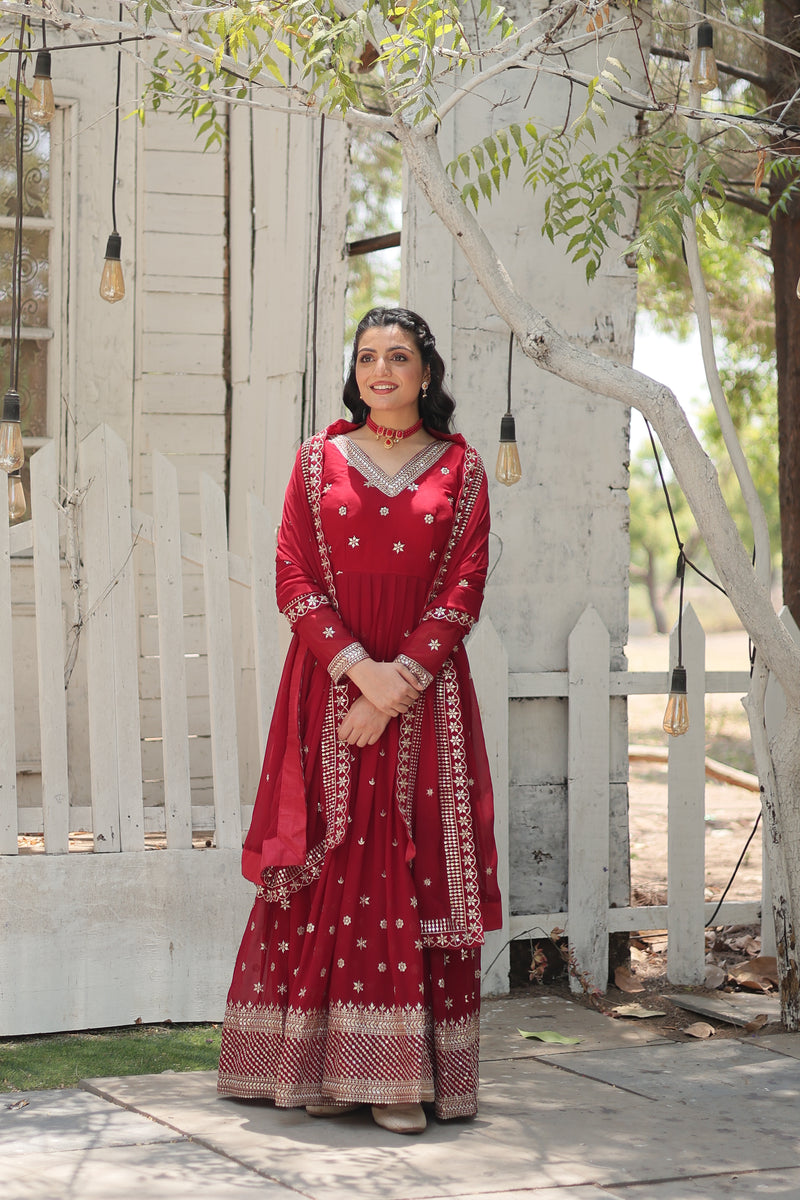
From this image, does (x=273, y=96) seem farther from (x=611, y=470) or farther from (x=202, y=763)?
(x=202, y=763)

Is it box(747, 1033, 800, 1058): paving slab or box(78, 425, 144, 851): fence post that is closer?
box(747, 1033, 800, 1058): paving slab

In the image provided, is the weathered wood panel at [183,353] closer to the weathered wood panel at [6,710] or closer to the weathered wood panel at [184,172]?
the weathered wood panel at [184,172]

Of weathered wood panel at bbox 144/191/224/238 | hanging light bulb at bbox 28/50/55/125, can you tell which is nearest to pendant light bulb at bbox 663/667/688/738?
hanging light bulb at bbox 28/50/55/125

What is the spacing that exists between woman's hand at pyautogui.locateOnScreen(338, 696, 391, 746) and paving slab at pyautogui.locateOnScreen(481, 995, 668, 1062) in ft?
3.67

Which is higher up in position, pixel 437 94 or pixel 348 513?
pixel 437 94

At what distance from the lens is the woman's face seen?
330 cm

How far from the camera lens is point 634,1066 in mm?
3623

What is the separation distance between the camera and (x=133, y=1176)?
8.76 ft

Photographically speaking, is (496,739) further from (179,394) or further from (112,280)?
(179,394)

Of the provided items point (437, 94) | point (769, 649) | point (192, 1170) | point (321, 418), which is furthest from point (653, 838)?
point (192, 1170)

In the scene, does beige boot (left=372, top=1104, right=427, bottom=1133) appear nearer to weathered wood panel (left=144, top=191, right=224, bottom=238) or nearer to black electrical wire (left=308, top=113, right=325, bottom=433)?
black electrical wire (left=308, top=113, right=325, bottom=433)

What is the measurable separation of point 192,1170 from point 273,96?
4400 millimetres

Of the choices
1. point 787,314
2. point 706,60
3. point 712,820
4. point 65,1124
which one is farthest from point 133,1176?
point 712,820

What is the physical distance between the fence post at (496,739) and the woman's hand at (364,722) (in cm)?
119
